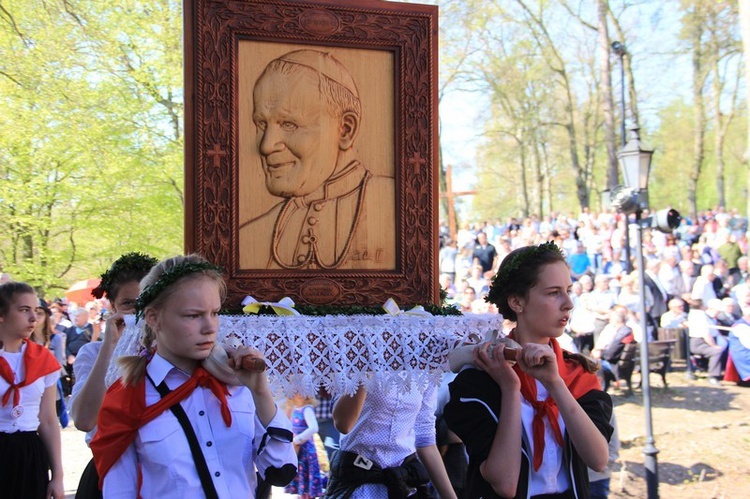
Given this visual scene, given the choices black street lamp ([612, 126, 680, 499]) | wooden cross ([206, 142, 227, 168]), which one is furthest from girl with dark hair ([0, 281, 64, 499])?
black street lamp ([612, 126, 680, 499])

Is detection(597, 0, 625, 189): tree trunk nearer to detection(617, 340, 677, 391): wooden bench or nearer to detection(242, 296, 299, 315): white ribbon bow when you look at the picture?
detection(617, 340, 677, 391): wooden bench

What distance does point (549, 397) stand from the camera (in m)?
2.96

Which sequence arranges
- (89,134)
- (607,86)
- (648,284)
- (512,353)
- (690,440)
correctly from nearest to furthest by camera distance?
(512,353) → (690,440) → (648,284) → (89,134) → (607,86)

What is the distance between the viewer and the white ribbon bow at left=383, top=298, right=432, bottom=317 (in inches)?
139

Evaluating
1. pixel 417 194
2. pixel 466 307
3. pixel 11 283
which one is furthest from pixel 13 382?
pixel 466 307

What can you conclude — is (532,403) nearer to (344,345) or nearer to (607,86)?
(344,345)

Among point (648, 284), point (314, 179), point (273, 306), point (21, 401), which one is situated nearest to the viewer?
point (273, 306)

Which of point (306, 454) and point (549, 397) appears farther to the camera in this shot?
point (306, 454)

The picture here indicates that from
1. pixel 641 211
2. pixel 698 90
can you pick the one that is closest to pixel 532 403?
pixel 641 211

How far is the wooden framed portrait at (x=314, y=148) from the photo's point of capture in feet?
11.4

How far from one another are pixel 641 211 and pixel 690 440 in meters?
3.01

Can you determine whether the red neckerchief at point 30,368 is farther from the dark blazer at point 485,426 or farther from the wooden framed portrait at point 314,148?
the dark blazer at point 485,426

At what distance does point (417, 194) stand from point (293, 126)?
2.17 ft

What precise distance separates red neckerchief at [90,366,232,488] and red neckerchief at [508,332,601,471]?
3.57ft
